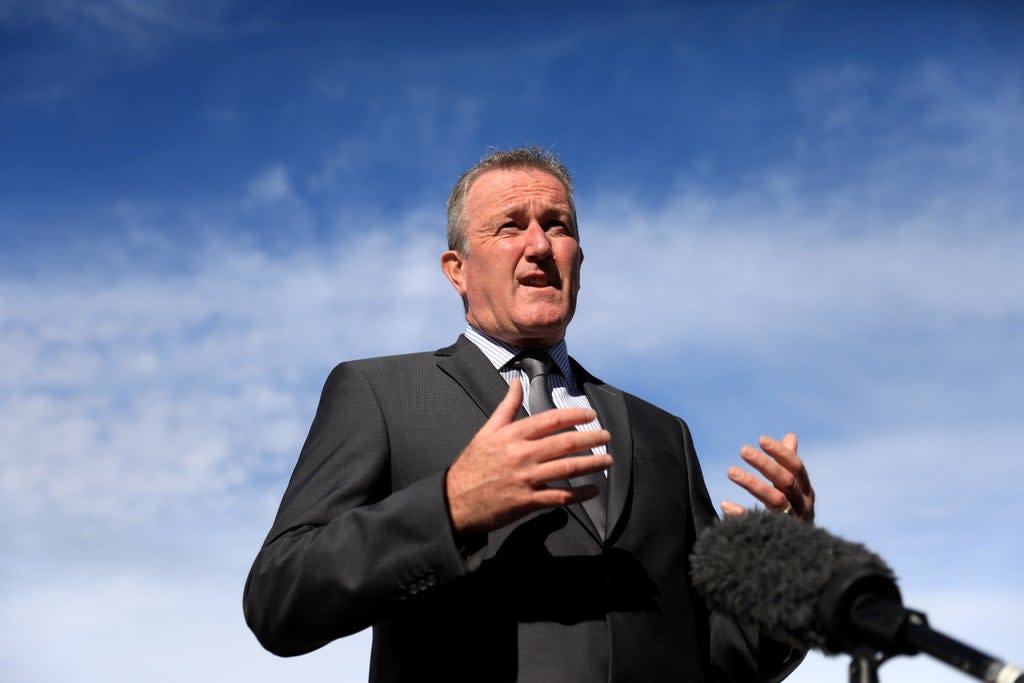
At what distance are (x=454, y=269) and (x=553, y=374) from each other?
2.89 ft

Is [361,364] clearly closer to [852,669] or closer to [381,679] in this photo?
[381,679]

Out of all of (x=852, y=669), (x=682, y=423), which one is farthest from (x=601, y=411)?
(x=852, y=669)

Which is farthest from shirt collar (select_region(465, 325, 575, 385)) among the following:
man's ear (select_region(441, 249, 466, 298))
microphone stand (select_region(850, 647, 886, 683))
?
microphone stand (select_region(850, 647, 886, 683))

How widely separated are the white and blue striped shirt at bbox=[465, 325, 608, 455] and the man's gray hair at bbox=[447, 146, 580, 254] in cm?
56

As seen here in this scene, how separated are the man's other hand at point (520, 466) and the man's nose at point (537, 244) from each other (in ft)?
5.46

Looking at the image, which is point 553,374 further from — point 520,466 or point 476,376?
point 520,466

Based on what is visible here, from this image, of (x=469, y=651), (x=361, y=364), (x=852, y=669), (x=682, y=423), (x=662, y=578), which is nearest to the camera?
(x=852, y=669)

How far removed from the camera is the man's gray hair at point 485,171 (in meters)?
5.49

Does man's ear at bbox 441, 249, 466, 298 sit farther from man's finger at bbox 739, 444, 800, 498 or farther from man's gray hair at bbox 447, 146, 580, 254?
man's finger at bbox 739, 444, 800, 498

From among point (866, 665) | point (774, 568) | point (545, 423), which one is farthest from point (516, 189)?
point (866, 665)

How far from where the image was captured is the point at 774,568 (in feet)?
9.94

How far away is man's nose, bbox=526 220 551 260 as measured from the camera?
5.07m

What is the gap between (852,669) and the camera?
2.69m

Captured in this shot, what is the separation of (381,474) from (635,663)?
132 cm
